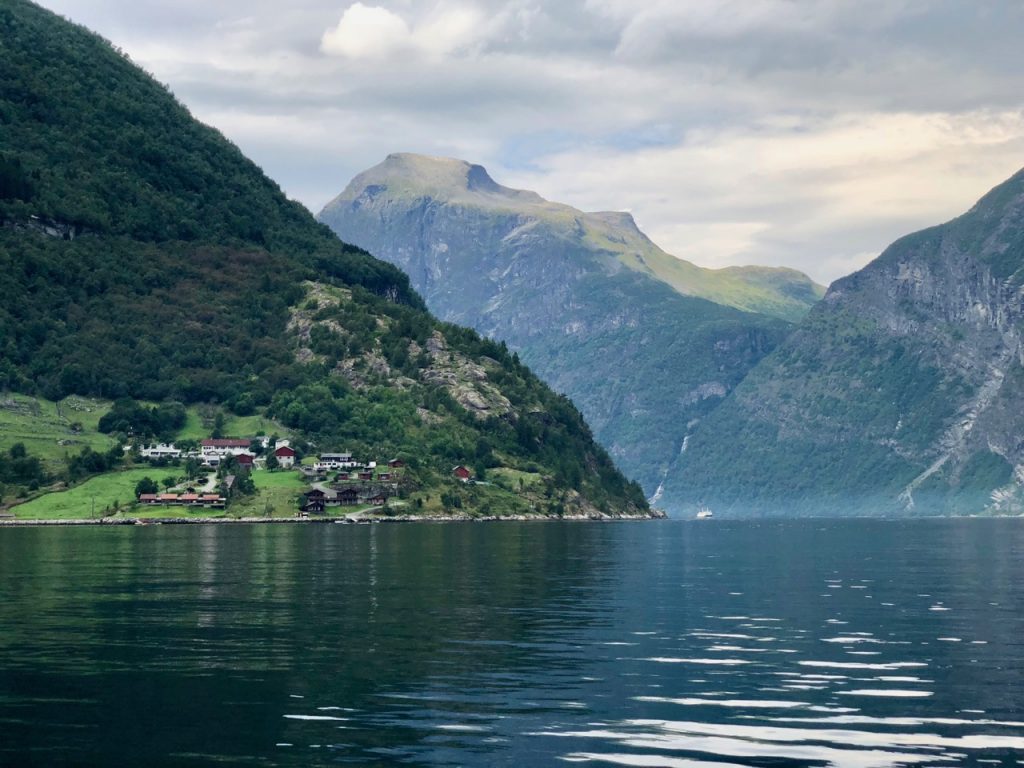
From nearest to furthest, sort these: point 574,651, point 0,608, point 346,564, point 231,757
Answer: point 231,757
point 574,651
point 0,608
point 346,564

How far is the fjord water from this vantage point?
5012 cm

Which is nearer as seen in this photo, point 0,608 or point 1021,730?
point 1021,730

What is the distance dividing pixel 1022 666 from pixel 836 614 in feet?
87.0

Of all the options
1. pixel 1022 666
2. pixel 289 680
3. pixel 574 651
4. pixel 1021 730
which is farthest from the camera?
pixel 574 651

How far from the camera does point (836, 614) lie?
95750 mm

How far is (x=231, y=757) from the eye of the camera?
48250 millimetres

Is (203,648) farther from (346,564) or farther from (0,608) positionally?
(346,564)

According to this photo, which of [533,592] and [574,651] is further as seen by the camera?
[533,592]

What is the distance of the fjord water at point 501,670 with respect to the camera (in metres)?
50.1

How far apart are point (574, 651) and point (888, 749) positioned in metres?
26.7

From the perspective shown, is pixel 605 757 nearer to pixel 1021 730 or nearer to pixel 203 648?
pixel 1021 730

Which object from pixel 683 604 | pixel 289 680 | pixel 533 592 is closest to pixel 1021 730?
pixel 289 680

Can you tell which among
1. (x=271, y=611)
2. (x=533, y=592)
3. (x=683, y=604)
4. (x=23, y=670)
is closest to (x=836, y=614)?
(x=683, y=604)

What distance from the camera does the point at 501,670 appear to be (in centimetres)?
6700
